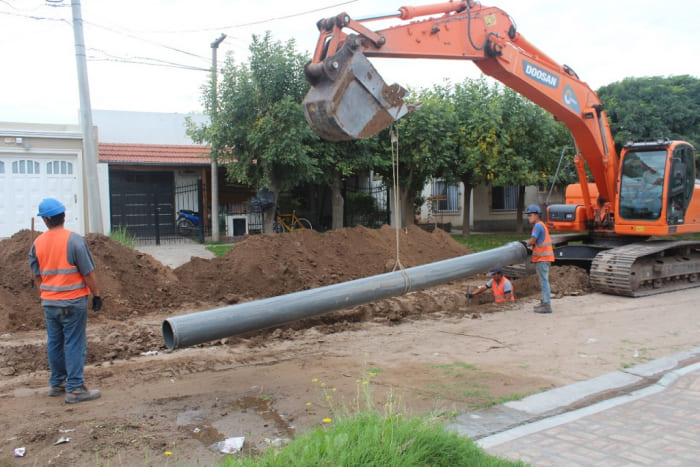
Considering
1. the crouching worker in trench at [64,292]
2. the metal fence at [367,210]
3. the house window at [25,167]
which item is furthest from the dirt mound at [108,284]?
the metal fence at [367,210]

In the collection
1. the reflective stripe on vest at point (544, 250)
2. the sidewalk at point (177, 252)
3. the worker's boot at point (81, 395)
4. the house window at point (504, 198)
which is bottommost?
the worker's boot at point (81, 395)

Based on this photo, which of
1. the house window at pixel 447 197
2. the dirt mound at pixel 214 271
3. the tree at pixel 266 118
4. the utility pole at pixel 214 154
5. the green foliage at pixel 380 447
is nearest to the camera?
the green foliage at pixel 380 447

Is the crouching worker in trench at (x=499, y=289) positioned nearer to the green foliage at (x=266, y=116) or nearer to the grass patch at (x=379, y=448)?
the grass patch at (x=379, y=448)

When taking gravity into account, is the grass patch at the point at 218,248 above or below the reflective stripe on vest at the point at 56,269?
below

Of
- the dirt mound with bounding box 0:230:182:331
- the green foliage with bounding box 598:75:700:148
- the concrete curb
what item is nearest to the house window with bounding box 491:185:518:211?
the green foliage with bounding box 598:75:700:148

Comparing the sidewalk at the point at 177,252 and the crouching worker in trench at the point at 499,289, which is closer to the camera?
the crouching worker in trench at the point at 499,289

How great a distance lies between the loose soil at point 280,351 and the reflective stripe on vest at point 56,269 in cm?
101

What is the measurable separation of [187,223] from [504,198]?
1652cm

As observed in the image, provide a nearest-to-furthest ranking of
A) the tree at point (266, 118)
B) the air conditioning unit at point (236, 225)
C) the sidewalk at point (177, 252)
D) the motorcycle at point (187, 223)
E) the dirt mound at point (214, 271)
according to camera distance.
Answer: the dirt mound at point (214, 271) → the sidewalk at point (177, 252) → the tree at point (266, 118) → the air conditioning unit at point (236, 225) → the motorcycle at point (187, 223)

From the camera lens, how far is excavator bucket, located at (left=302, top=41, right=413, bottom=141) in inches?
224

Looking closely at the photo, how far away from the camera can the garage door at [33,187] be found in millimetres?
17875

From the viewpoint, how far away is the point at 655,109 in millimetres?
21047

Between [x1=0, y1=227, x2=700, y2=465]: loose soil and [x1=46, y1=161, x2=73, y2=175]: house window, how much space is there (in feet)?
31.2

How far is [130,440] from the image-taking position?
4.23 m
